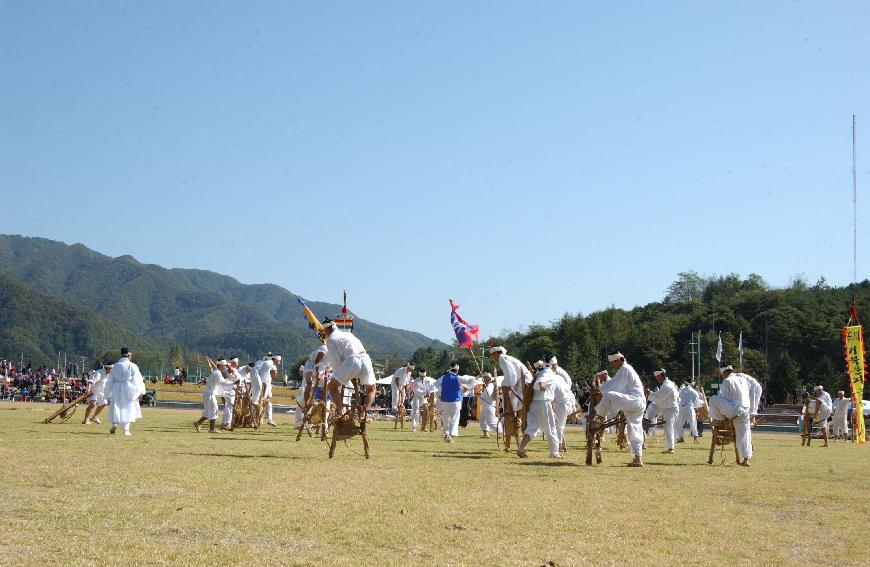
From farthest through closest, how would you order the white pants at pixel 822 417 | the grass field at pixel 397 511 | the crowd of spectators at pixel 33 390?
the crowd of spectators at pixel 33 390 < the white pants at pixel 822 417 < the grass field at pixel 397 511

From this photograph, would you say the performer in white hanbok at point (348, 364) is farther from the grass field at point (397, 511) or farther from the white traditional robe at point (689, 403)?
the white traditional robe at point (689, 403)

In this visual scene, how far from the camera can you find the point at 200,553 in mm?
6770

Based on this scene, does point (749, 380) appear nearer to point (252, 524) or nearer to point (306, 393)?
point (306, 393)

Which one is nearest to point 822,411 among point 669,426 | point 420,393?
point 669,426

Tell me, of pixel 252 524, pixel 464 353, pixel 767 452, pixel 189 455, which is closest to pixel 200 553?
pixel 252 524

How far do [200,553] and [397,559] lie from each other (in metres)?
1.47

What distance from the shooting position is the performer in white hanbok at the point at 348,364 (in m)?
14.8

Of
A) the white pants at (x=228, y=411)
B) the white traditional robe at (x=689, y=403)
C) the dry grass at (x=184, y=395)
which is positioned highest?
the white traditional robe at (x=689, y=403)

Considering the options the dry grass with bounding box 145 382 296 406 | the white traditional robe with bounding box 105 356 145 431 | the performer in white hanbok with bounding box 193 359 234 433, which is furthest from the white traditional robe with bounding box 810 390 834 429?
the dry grass with bounding box 145 382 296 406

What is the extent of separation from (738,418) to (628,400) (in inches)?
101

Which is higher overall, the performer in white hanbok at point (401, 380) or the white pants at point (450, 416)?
the performer in white hanbok at point (401, 380)

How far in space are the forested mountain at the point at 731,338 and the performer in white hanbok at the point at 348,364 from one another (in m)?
59.1

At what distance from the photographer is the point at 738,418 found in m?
17.4

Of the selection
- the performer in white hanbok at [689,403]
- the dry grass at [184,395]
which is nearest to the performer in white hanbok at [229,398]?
the performer in white hanbok at [689,403]
